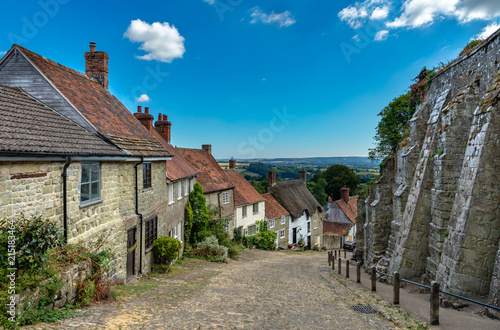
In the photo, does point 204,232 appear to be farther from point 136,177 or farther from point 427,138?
point 427,138

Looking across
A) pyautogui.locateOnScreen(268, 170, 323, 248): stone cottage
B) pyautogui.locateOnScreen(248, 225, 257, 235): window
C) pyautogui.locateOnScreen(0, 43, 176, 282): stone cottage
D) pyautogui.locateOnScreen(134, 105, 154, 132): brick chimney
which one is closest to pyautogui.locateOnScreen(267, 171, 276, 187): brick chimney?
pyautogui.locateOnScreen(268, 170, 323, 248): stone cottage

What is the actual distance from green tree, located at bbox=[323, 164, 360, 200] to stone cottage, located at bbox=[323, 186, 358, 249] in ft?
61.9

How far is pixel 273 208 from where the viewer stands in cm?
3378

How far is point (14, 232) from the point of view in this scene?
5535mm

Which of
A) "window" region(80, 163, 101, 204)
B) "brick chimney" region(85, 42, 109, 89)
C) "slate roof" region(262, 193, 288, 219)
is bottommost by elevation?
"slate roof" region(262, 193, 288, 219)

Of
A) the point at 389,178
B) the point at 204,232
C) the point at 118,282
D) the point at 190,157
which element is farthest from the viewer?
the point at 190,157

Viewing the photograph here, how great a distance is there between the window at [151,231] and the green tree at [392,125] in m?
17.0

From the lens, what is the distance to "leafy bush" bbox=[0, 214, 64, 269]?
5.33 meters

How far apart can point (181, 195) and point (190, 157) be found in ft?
27.5

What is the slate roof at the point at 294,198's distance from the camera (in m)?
35.8

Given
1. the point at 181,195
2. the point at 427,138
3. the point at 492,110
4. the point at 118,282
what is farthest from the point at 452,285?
the point at 181,195

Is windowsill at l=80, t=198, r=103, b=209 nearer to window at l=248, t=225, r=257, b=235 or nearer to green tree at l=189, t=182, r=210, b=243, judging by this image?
green tree at l=189, t=182, r=210, b=243

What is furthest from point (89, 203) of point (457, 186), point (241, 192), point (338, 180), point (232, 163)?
point (338, 180)

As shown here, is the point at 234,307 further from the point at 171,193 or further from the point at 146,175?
the point at 171,193
